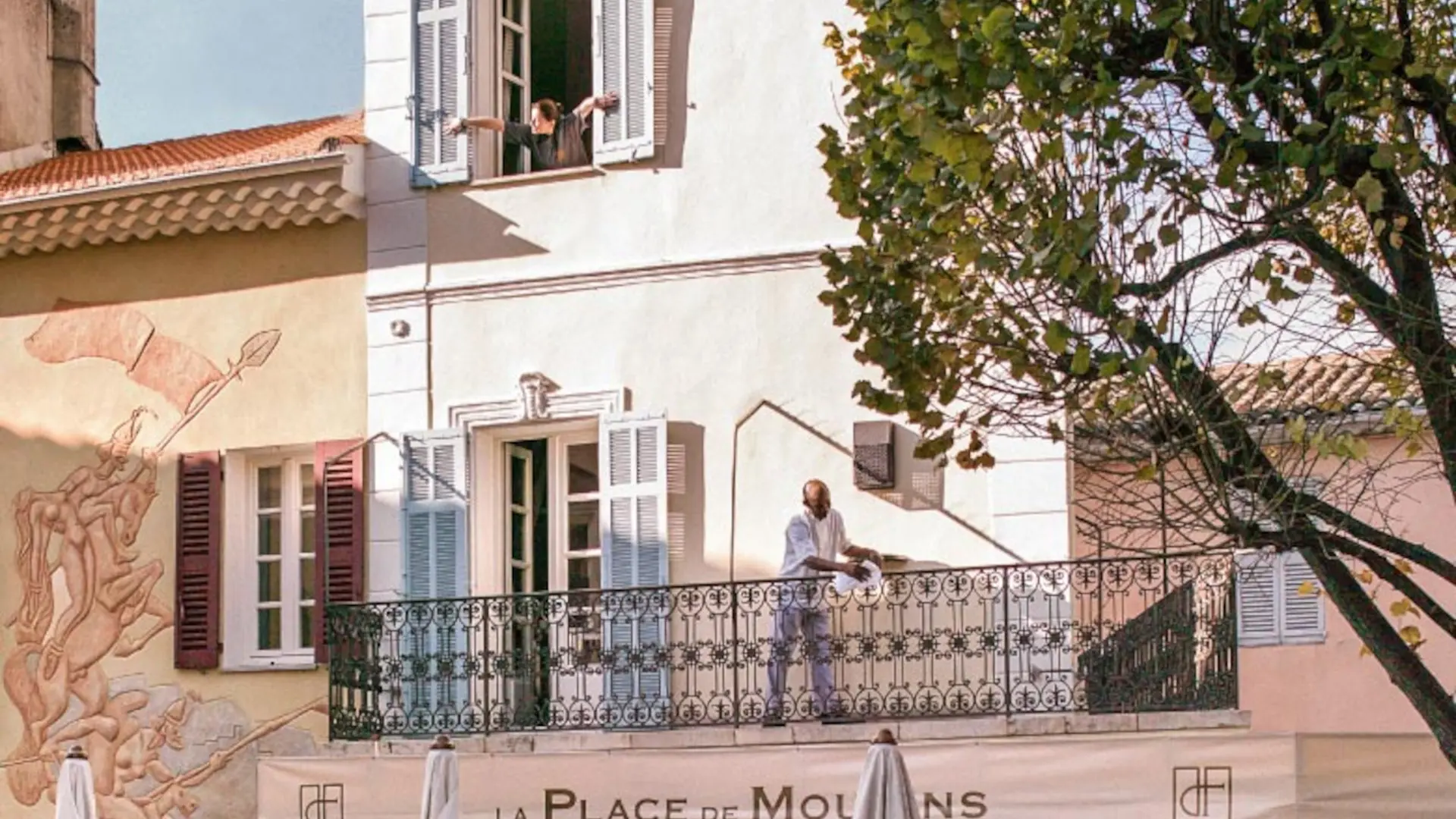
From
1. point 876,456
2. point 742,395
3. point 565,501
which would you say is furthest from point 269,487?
point 876,456

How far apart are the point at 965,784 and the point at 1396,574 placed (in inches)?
187

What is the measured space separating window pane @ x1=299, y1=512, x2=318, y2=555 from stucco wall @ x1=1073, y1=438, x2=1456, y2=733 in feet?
17.5

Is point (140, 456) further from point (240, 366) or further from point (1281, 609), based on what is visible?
point (1281, 609)

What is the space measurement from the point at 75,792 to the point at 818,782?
14.5 feet

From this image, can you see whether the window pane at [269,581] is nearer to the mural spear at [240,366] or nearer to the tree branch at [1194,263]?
the mural spear at [240,366]

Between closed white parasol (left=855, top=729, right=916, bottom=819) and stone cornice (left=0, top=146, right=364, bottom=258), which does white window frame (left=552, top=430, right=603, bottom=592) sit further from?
closed white parasol (left=855, top=729, right=916, bottom=819)

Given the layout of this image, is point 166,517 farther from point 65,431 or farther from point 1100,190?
point 1100,190

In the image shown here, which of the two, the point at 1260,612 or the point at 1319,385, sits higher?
the point at 1319,385

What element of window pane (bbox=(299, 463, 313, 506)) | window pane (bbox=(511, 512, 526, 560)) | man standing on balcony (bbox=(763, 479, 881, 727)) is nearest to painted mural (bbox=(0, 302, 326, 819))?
window pane (bbox=(299, 463, 313, 506))

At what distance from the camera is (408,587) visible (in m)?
19.2

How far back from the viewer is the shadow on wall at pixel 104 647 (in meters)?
19.7

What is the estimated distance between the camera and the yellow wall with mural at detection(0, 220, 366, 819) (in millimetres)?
19656

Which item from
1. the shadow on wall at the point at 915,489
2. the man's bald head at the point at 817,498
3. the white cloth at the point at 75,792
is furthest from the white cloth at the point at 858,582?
the white cloth at the point at 75,792

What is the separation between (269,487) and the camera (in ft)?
66.1
